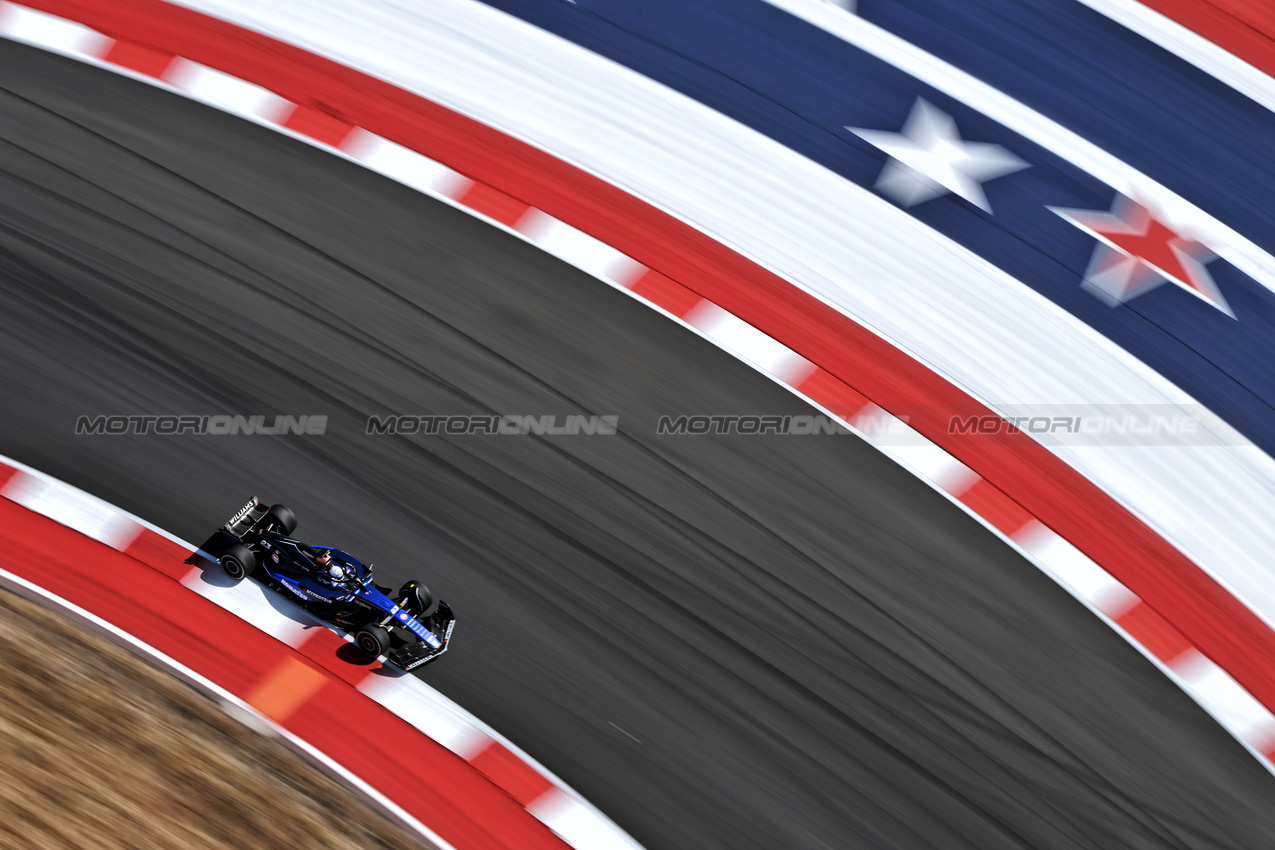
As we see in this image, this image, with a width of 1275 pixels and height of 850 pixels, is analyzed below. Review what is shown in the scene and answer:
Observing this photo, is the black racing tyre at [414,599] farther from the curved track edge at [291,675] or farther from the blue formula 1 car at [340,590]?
the curved track edge at [291,675]

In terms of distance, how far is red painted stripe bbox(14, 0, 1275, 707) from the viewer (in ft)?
34.8

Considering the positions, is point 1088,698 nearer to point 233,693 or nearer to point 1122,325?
point 1122,325

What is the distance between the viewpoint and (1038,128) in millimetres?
13047

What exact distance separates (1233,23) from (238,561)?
13289 millimetres

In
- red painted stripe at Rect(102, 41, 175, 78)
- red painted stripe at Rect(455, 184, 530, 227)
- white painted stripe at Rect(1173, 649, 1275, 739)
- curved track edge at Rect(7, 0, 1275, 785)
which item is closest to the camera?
white painted stripe at Rect(1173, 649, 1275, 739)

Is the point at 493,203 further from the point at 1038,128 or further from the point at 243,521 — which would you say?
the point at 1038,128

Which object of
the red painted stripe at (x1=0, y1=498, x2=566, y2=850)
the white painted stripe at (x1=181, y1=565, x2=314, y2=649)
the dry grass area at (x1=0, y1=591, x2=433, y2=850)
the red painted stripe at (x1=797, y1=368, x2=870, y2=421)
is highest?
the red painted stripe at (x1=797, y1=368, x2=870, y2=421)

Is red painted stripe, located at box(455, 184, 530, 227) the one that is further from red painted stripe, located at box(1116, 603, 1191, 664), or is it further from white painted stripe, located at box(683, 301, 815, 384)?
red painted stripe, located at box(1116, 603, 1191, 664)

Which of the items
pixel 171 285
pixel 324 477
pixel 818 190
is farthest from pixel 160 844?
pixel 818 190

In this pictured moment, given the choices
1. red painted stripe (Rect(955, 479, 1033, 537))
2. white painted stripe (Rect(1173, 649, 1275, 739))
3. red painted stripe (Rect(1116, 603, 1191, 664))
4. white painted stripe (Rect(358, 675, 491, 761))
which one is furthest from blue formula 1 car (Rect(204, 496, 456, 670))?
white painted stripe (Rect(1173, 649, 1275, 739))

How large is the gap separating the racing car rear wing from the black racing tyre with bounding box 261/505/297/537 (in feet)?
0.20

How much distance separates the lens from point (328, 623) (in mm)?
9758

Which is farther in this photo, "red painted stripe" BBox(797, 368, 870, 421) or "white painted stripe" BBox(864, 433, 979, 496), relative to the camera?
"red painted stripe" BBox(797, 368, 870, 421)

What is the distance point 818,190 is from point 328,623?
6.97 m
